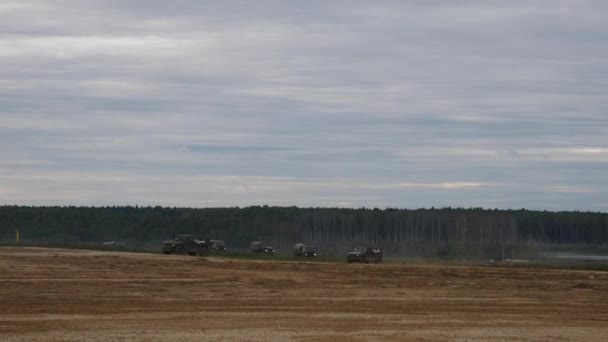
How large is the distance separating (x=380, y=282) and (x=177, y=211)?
143 m

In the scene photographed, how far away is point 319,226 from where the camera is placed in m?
155

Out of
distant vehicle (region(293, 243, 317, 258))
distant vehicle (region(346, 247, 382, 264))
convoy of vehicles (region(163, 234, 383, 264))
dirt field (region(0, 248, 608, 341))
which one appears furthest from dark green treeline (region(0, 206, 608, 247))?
dirt field (region(0, 248, 608, 341))

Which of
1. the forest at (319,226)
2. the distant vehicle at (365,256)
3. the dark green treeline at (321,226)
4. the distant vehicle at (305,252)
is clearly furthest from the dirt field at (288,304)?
the dark green treeline at (321,226)

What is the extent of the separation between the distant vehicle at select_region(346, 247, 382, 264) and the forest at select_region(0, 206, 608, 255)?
185 feet

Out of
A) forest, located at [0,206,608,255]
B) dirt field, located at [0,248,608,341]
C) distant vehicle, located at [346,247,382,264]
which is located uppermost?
→ forest, located at [0,206,608,255]

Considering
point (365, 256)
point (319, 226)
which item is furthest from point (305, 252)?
point (319, 226)

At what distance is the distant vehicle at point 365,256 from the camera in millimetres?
74125

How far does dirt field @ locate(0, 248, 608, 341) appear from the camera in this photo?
24469mm

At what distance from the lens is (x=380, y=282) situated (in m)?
45.0

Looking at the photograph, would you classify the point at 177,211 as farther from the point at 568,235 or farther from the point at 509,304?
the point at 509,304

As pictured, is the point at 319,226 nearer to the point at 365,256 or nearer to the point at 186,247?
the point at 186,247

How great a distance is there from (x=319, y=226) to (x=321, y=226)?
0.38 meters

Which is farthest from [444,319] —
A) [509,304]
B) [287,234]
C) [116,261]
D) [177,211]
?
[177,211]

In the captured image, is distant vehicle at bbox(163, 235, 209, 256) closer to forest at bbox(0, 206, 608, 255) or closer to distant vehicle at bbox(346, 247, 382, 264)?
distant vehicle at bbox(346, 247, 382, 264)
